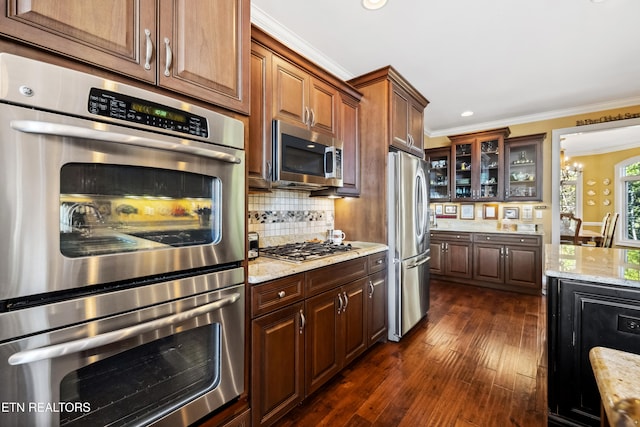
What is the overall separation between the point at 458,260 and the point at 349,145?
10.1ft

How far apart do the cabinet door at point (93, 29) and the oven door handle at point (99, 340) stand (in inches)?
34.1

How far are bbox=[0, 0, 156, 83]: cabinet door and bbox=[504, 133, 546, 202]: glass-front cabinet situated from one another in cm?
497

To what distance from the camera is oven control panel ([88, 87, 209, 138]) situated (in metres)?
0.88

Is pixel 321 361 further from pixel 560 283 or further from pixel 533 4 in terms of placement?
A: pixel 533 4

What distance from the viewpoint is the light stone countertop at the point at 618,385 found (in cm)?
54

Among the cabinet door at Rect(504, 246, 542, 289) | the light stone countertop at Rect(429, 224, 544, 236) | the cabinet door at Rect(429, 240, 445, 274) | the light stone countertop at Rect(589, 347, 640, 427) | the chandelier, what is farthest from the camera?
the chandelier

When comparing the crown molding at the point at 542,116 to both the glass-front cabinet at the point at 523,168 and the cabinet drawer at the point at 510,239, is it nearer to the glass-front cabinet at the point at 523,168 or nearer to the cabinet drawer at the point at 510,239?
the glass-front cabinet at the point at 523,168

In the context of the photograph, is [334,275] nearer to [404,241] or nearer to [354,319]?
[354,319]

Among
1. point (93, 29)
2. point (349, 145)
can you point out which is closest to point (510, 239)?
point (349, 145)

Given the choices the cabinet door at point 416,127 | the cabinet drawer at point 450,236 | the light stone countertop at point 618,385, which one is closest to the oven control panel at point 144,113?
the light stone countertop at point 618,385

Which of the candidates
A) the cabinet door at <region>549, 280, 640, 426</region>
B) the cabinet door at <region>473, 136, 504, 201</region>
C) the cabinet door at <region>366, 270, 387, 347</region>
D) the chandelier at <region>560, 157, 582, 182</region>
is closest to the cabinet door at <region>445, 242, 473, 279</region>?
the cabinet door at <region>473, 136, 504, 201</region>

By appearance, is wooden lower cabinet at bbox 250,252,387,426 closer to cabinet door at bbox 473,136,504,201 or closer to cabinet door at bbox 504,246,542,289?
cabinet door at bbox 504,246,542,289

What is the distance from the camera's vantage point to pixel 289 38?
93.9 inches

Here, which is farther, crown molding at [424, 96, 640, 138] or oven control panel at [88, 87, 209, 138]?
crown molding at [424, 96, 640, 138]
